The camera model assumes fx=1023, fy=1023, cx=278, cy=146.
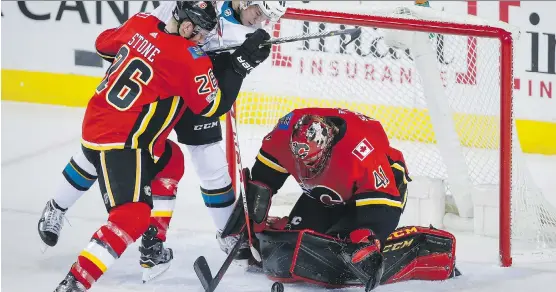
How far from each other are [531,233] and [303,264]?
3.50ft

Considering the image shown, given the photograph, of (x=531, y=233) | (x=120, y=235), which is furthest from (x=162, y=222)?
(x=531, y=233)

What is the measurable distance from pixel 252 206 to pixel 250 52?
526mm

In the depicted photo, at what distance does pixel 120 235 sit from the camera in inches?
112

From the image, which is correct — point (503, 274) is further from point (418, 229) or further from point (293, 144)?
point (293, 144)

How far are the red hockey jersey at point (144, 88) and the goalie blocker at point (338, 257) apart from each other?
1.56 ft

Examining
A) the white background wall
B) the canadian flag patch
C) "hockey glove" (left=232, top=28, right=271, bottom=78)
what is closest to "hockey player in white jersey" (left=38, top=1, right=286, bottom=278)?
"hockey glove" (left=232, top=28, right=271, bottom=78)

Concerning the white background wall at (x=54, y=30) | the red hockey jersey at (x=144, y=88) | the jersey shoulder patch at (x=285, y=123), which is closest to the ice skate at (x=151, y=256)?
the red hockey jersey at (x=144, y=88)

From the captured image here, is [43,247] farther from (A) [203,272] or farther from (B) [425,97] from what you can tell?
(B) [425,97]

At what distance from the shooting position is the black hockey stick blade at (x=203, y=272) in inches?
121

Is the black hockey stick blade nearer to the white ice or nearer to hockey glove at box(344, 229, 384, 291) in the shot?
the white ice

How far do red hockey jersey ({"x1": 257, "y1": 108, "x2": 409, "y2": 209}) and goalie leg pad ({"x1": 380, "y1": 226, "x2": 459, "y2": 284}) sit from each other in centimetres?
12

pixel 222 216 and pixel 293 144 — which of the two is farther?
pixel 222 216

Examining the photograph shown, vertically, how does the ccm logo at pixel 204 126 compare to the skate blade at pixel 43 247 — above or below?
above

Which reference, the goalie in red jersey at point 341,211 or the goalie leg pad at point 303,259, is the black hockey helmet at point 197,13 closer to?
the goalie in red jersey at point 341,211
